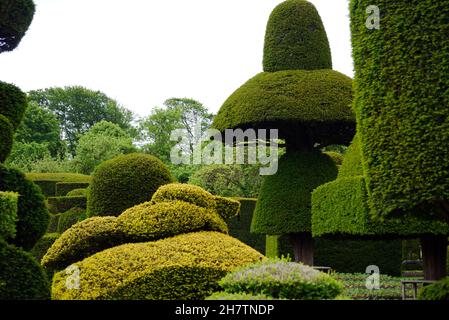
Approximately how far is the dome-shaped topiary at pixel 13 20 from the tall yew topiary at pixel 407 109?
21.8ft

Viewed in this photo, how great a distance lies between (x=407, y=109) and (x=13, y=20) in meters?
7.55

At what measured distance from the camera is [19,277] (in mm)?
8078

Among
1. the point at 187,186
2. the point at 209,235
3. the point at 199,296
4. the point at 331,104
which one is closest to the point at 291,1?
the point at 331,104

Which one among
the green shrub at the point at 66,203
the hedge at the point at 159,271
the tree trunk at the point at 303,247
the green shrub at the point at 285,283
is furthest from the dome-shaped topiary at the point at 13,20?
the green shrub at the point at 66,203

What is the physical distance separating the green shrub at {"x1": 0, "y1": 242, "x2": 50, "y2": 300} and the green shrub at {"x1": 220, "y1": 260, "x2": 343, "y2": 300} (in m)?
3.03

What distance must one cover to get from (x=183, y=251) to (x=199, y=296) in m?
0.78

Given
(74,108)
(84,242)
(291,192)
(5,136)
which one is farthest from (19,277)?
(74,108)

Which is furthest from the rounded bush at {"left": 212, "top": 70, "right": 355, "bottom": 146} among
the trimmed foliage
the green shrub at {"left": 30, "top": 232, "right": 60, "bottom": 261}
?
the green shrub at {"left": 30, "top": 232, "right": 60, "bottom": 261}

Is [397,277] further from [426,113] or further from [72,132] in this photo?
[72,132]

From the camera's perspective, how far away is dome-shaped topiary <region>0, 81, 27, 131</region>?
10047mm

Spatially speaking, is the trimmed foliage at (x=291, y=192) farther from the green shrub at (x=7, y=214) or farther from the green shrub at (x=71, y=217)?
the green shrub at (x=7, y=214)

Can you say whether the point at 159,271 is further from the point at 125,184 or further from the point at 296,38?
the point at 296,38

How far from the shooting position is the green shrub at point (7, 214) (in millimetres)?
8000

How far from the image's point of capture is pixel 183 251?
29.0 ft
